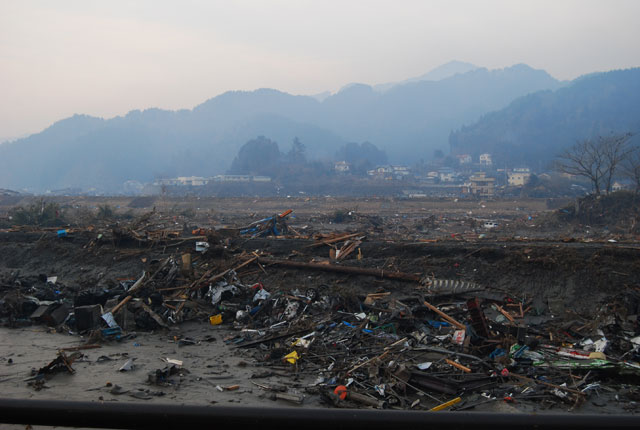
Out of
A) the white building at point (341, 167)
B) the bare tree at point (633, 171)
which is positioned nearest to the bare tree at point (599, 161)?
the bare tree at point (633, 171)

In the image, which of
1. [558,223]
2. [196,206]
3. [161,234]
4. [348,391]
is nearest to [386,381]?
[348,391]

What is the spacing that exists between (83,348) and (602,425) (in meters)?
9.10

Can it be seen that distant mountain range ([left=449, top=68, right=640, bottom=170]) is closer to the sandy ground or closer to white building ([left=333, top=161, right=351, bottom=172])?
white building ([left=333, top=161, right=351, bottom=172])

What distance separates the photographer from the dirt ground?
6391 millimetres

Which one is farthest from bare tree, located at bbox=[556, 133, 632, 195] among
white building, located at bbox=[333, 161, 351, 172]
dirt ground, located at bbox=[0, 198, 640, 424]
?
white building, located at bbox=[333, 161, 351, 172]

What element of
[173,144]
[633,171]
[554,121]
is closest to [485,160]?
[554,121]

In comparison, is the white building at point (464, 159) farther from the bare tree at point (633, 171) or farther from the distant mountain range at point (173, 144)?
the bare tree at point (633, 171)

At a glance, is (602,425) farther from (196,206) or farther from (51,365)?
(196,206)

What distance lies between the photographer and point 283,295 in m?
10.7

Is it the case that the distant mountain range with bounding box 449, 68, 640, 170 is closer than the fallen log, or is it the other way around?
the fallen log

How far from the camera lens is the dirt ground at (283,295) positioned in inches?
252

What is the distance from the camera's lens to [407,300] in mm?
10242

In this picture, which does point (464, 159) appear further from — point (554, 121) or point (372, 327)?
point (372, 327)

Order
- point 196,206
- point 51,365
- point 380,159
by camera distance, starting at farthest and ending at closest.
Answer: point 380,159 → point 196,206 → point 51,365
